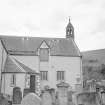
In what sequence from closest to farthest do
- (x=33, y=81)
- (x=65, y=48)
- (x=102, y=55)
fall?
1. (x=33, y=81)
2. (x=65, y=48)
3. (x=102, y=55)

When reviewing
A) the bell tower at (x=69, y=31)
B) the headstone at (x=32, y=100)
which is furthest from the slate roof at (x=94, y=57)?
the headstone at (x=32, y=100)

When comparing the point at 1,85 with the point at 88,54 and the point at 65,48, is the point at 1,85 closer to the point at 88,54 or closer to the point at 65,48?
the point at 65,48

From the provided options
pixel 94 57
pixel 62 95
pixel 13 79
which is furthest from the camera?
pixel 94 57

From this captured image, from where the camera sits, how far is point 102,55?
80750 mm

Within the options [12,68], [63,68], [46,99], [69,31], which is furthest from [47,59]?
[46,99]

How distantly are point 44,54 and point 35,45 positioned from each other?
102 inches

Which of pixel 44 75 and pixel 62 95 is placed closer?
pixel 62 95

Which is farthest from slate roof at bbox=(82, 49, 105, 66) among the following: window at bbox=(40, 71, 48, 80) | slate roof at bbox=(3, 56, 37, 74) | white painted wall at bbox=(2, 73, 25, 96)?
white painted wall at bbox=(2, 73, 25, 96)

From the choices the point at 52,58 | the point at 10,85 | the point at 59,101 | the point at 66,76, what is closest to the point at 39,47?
the point at 52,58

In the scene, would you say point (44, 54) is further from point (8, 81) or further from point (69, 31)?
point (8, 81)

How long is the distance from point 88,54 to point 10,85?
179ft

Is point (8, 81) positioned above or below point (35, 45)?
below

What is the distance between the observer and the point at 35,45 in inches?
1773

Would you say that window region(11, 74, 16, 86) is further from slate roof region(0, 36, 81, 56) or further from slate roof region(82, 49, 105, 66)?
slate roof region(82, 49, 105, 66)
